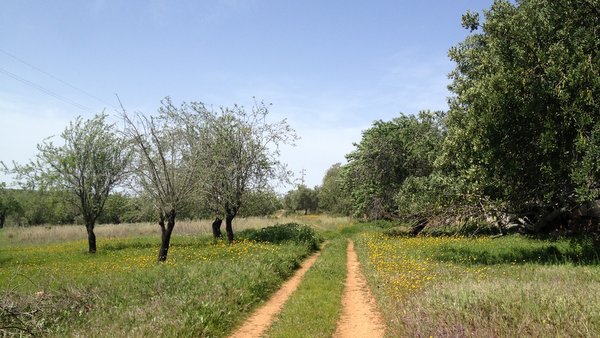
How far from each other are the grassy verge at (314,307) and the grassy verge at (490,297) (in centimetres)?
125

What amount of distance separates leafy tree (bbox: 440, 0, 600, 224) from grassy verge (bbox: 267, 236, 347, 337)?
6687mm

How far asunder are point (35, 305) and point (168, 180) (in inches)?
366

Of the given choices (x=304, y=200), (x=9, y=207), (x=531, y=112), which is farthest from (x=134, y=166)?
(x=304, y=200)

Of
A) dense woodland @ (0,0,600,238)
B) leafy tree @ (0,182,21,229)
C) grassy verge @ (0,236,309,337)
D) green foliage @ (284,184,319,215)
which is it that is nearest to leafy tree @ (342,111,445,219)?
dense woodland @ (0,0,600,238)

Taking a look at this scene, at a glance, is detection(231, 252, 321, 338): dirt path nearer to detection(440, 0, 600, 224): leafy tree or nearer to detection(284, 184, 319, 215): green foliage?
detection(440, 0, 600, 224): leafy tree

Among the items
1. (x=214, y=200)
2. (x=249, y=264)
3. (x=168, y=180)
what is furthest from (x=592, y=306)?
(x=214, y=200)

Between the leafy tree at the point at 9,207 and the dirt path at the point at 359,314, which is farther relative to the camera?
the leafy tree at the point at 9,207

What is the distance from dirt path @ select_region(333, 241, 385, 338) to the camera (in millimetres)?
8992

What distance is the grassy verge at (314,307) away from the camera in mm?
9008

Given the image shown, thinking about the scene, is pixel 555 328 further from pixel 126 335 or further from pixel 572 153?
pixel 572 153

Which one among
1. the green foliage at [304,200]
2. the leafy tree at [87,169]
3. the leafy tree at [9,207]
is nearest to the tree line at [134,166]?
the leafy tree at [87,169]

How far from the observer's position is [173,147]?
20.3 m

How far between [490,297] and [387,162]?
80.5ft

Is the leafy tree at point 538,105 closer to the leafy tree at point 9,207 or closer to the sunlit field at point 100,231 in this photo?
the sunlit field at point 100,231
